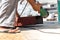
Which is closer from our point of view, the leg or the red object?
the leg

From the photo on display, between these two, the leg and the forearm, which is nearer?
the leg

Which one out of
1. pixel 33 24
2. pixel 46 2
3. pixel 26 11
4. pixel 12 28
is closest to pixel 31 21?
pixel 33 24

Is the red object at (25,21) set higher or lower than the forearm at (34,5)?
lower

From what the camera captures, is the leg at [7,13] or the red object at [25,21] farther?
the red object at [25,21]

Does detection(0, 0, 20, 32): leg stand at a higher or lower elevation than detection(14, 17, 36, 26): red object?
higher

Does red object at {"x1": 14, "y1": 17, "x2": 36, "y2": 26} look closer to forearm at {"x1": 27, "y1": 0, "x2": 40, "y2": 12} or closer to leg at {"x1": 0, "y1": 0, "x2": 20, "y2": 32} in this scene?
forearm at {"x1": 27, "y1": 0, "x2": 40, "y2": 12}

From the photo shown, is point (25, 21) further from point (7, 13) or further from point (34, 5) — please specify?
point (7, 13)

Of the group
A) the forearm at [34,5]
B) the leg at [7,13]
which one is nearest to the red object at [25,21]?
the forearm at [34,5]

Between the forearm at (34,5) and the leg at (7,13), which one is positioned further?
the forearm at (34,5)

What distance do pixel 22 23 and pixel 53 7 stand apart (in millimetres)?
2453

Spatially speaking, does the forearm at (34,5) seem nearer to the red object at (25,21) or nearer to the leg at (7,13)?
the red object at (25,21)

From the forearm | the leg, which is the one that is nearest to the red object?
the forearm

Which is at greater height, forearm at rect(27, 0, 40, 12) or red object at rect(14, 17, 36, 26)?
forearm at rect(27, 0, 40, 12)

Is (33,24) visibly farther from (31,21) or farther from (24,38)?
(24,38)
